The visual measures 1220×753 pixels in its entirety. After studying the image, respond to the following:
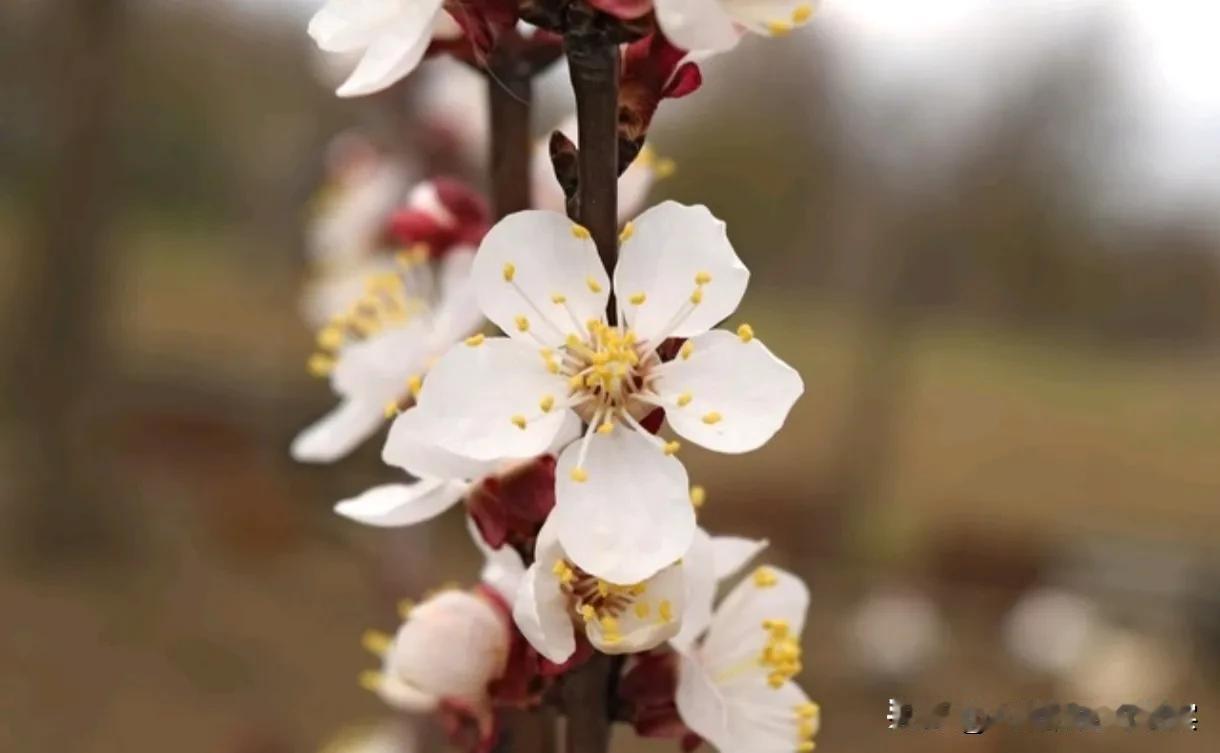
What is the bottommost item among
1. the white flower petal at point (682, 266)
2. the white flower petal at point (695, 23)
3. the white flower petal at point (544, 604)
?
the white flower petal at point (544, 604)

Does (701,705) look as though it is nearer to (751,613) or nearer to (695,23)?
(751,613)

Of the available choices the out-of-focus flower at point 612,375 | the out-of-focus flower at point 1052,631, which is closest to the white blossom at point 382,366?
the out-of-focus flower at point 612,375

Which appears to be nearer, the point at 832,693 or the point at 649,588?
the point at 649,588

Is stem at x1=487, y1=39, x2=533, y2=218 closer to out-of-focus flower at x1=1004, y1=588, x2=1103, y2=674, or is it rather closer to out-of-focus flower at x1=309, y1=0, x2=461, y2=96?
out-of-focus flower at x1=309, y1=0, x2=461, y2=96

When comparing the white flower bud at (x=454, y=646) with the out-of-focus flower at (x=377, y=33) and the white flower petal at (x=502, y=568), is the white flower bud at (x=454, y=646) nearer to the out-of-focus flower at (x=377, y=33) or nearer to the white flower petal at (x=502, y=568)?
the white flower petal at (x=502, y=568)

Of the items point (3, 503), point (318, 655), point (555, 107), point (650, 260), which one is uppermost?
point (555, 107)

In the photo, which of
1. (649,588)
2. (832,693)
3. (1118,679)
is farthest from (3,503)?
(649,588)

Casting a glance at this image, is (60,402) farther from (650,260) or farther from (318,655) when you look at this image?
(650,260)

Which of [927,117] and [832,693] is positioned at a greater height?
[927,117]
